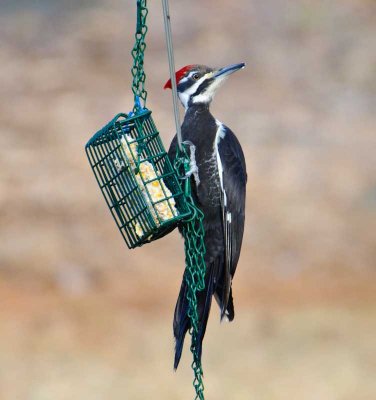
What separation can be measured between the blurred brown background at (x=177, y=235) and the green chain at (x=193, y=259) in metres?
3.21

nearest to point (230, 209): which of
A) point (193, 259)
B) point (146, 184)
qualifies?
point (193, 259)

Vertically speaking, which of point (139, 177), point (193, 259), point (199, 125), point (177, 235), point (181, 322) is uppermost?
point (139, 177)

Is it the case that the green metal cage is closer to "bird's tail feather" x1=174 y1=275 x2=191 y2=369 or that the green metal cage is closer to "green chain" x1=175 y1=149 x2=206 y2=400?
"green chain" x1=175 y1=149 x2=206 y2=400

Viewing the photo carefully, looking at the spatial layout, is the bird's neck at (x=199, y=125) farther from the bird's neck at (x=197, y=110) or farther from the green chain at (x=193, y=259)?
the green chain at (x=193, y=259)

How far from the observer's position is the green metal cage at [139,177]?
16.5 ft

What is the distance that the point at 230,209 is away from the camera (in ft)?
18.3

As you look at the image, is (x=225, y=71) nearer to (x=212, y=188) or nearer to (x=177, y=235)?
(x=212, y=188)

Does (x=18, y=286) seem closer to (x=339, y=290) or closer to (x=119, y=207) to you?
(x=339, y=290)

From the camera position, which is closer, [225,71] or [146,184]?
[146,184]

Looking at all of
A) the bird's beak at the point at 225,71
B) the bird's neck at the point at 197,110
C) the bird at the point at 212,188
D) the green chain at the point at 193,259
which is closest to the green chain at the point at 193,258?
the green chain at the point at 193,259

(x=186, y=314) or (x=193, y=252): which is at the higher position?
(x=193, y=252)

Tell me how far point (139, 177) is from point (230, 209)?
0.69 metres

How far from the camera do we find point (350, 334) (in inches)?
360

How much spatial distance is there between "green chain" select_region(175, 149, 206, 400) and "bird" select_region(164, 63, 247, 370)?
130 mm
